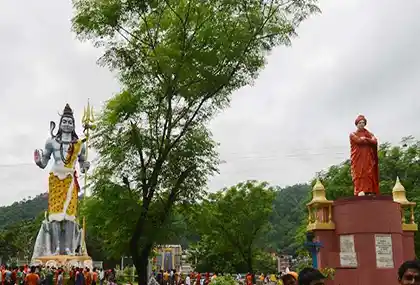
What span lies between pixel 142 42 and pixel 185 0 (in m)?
1.72

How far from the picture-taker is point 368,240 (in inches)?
527

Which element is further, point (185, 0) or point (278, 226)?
point (278, 226)

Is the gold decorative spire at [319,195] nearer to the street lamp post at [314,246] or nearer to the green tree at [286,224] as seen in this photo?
the street lamp post at [314,246]

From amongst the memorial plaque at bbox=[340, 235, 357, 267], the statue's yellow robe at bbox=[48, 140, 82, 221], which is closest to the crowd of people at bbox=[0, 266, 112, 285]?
the statue's yellow robe at bbox=[48, 140, 82, 221]

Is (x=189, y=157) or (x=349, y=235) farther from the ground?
(x=189, y=157)

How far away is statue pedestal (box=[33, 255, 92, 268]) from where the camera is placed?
26.0 metres

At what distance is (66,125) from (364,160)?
1947cm

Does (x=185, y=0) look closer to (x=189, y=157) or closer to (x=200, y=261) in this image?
(x=189, y=157)

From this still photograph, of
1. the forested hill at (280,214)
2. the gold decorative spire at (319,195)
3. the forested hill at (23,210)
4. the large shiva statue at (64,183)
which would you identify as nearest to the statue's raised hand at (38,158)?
the large shiva statue at (64,183)

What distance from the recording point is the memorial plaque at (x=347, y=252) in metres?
13.5

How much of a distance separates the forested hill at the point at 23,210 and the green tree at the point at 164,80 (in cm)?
8306

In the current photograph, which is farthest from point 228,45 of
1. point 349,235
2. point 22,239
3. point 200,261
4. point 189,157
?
point 22,239

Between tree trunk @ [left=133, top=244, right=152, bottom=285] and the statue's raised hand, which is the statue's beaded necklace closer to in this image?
the statue's raised hand

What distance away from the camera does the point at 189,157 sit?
1642cm
